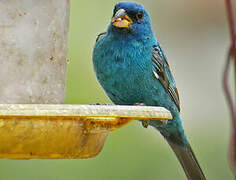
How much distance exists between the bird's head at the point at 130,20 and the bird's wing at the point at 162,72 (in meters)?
0.17

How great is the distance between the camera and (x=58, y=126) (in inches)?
98.7

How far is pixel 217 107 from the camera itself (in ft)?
19.2

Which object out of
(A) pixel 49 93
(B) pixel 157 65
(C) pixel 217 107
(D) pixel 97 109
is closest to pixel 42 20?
(A) pixel 49 93

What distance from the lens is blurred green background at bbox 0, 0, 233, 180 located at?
4852 mm

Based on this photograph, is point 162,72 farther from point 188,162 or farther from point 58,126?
point 58,126

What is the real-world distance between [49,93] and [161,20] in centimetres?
394

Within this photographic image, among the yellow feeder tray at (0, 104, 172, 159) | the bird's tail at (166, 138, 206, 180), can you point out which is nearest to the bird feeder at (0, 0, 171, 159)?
the yellow feeder tray at (0, 104, 172, 159)

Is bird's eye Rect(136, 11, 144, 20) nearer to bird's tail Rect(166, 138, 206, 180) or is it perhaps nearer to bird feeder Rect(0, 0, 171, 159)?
bird feeder Rect(0, 0, 171, 159)

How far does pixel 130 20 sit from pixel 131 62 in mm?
355

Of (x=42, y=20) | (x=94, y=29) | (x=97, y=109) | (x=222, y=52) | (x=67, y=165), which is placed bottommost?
(x=67, y=165)

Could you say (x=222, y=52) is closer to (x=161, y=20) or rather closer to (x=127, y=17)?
(x=161, y=20)

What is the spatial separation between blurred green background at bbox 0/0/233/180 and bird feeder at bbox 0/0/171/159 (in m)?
1.76

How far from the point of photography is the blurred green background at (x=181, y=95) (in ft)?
15.9

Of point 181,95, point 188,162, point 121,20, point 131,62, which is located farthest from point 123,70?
point 181,95
